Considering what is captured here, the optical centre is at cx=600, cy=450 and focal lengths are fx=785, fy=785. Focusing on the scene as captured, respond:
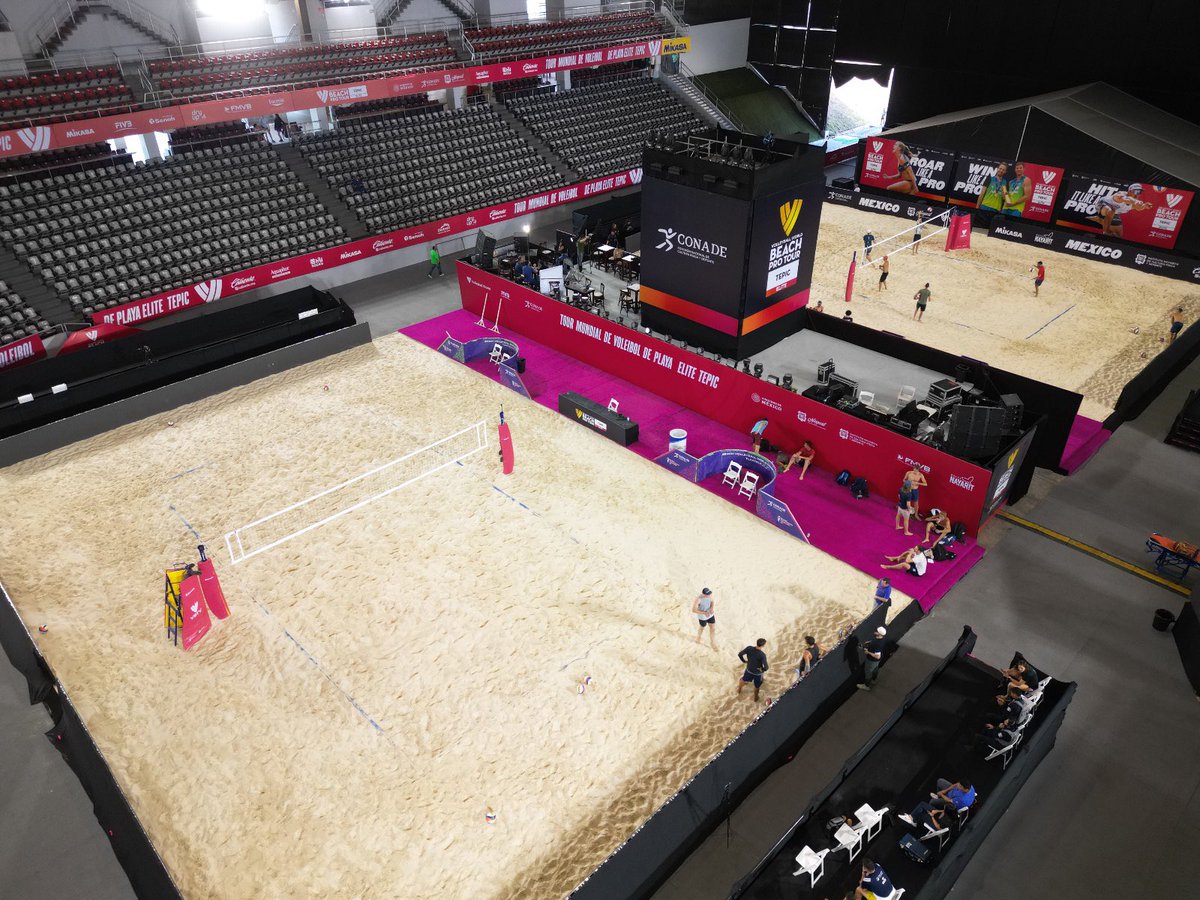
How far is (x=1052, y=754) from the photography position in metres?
10.4

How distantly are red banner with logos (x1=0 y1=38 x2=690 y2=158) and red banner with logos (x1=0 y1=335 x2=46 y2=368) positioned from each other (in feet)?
15.8

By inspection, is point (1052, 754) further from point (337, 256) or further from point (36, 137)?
point (36, 137)

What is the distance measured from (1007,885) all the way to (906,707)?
212cm

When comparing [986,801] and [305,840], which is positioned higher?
[986,801]

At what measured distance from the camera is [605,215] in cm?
2747

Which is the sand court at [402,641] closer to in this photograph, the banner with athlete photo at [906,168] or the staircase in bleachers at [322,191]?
the staircase in bleachers at [322,191]

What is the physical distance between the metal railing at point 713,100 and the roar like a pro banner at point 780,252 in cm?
2174

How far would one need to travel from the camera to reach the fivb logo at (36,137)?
19.6 meters

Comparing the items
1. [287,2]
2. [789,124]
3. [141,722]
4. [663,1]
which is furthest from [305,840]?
[789,124]

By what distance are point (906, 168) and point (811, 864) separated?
2880cm

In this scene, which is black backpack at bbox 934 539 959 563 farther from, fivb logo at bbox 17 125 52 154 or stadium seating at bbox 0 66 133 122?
stadium seating at bbox 0 66 133 122

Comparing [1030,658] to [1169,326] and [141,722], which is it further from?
[1169,326]

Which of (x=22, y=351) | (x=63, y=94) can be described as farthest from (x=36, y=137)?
(x=22, y=351)

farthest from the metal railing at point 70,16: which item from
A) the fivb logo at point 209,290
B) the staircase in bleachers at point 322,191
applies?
the fivb logo at point 209,290
